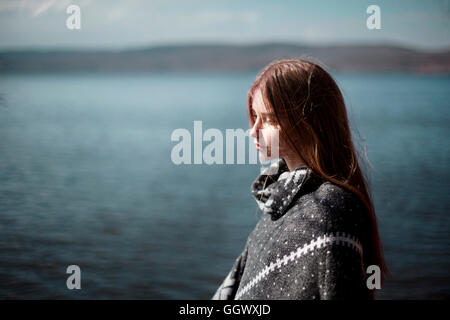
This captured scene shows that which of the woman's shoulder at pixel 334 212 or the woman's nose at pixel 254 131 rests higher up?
the woman's nose at pixel 254 131

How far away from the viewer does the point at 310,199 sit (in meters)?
1.10

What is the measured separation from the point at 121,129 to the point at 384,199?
5.10m

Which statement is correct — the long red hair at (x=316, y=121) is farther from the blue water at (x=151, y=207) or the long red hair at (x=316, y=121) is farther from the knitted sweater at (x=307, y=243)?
the blue water at (x=151, y=207)

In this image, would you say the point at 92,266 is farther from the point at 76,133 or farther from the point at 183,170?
the point at 76,133

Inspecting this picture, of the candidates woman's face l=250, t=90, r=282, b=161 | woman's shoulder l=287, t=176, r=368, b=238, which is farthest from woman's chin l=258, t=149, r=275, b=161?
woman's shoulder l=287, t=176, r=368, b=238

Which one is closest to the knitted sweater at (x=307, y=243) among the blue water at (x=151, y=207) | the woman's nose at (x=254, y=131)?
the woman's nose at (x=254, y=131)

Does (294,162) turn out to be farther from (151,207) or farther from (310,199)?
(151,207)

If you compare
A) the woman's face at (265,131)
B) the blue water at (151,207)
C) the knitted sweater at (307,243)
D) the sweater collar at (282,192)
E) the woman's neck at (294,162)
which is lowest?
the knitted sweater at (307,243)

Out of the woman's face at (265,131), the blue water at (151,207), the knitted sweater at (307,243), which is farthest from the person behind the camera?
the blue water at (151,207)

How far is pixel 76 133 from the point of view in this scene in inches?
311

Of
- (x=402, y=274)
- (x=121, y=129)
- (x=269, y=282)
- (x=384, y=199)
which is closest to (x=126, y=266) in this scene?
(x=402, y=274)

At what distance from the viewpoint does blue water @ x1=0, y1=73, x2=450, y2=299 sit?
3.54 m

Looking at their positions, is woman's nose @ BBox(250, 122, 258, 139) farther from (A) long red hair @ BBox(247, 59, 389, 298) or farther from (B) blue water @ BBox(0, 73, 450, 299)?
(B) blue water @ BBox(0, 73, 450, 299)

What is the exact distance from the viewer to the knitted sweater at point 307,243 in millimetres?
1039
